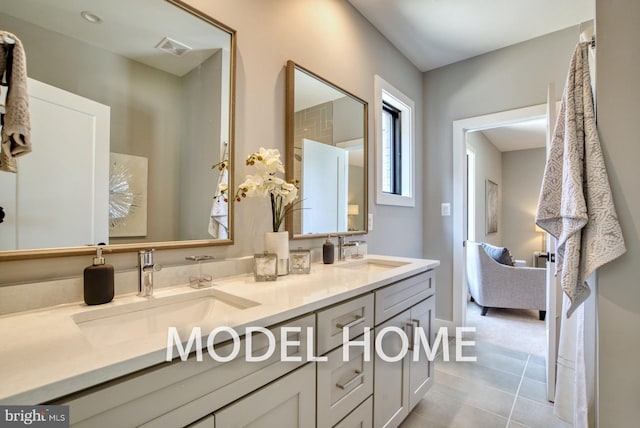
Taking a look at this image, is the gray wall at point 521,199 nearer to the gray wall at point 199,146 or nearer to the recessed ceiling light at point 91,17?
the gray wall at point 199,146

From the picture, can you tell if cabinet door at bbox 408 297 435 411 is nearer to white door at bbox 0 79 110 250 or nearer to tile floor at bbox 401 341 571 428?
tile floor at bbox 401 341 571 428

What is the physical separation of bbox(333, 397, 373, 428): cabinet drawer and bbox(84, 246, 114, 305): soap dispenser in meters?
0.90

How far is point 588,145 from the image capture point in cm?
97

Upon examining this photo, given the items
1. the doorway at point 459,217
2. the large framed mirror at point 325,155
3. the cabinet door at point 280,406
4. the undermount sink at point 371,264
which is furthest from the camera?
the doorway at point 459,217

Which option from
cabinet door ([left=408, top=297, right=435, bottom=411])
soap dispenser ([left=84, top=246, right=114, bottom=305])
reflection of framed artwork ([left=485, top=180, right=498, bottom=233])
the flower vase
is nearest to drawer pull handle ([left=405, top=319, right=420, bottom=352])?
cabinet door ([left=408, top=297, right=435, bottom=411])

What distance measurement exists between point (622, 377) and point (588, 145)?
750mm

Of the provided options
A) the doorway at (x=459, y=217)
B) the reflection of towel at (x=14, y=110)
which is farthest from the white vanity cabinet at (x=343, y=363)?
the doorway at (x=459, y=217)

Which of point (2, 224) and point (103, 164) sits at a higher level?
point (103, 164)

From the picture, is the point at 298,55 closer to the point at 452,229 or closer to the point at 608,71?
the point at 608,71

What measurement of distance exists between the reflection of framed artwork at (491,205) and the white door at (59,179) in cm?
531

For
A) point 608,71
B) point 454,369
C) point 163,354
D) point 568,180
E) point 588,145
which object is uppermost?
point 608,71

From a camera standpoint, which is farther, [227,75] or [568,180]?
[227,75]

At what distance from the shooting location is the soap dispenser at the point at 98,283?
85 cm

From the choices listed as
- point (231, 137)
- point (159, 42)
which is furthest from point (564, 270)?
point (159, 42)
